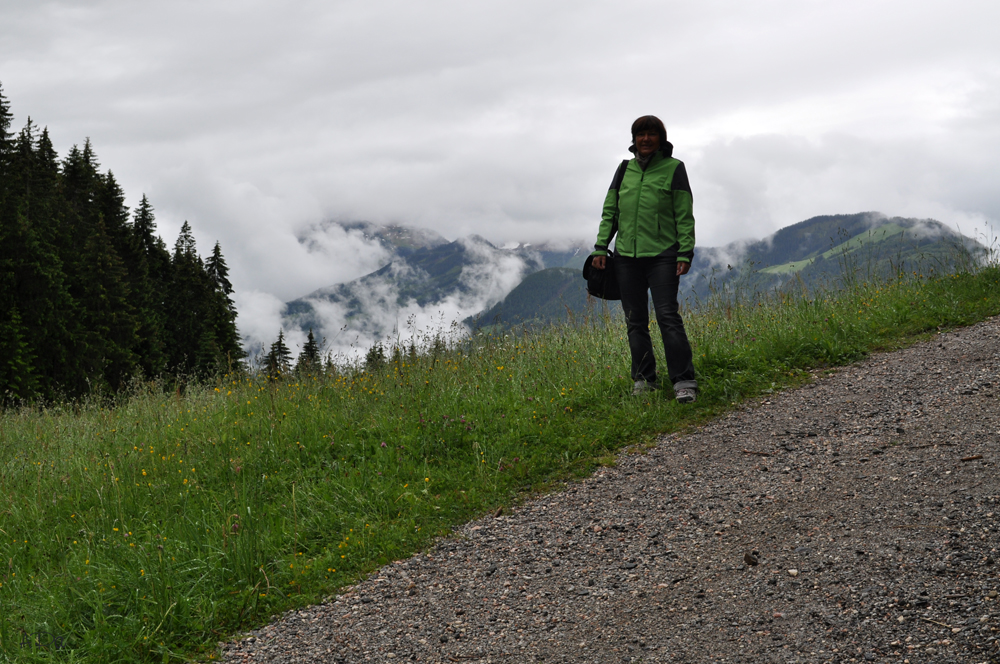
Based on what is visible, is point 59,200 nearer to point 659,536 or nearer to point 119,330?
point 119,330

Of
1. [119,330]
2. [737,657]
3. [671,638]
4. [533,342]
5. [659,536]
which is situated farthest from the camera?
[119,330]

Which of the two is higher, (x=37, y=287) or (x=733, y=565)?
(x=37, y=287)

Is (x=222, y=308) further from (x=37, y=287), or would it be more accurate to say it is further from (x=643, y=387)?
(x=643, y=387)

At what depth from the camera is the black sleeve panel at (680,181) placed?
6.63 meters

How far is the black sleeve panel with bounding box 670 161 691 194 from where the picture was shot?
6627 millimetres

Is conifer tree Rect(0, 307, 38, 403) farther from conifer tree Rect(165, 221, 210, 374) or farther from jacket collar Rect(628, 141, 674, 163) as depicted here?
jacket collar Rect(628, 141, 674, 163)

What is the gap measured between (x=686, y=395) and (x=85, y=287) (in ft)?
134

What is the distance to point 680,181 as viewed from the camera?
21.7 ft

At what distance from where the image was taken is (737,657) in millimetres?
2947

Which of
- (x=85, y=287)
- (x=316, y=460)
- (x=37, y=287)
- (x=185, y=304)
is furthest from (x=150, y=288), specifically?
(x=316, y=460)

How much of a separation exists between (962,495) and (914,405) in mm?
1983

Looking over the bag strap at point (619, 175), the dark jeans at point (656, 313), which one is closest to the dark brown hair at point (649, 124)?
the bag strap at point (619, 175)

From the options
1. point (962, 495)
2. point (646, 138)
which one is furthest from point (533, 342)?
point (962, 495)

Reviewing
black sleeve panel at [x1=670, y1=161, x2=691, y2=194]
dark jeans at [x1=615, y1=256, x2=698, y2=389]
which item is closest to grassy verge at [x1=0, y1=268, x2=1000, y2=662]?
dark jeans at [x1=615, y1=256, x2=698, y2=389]
